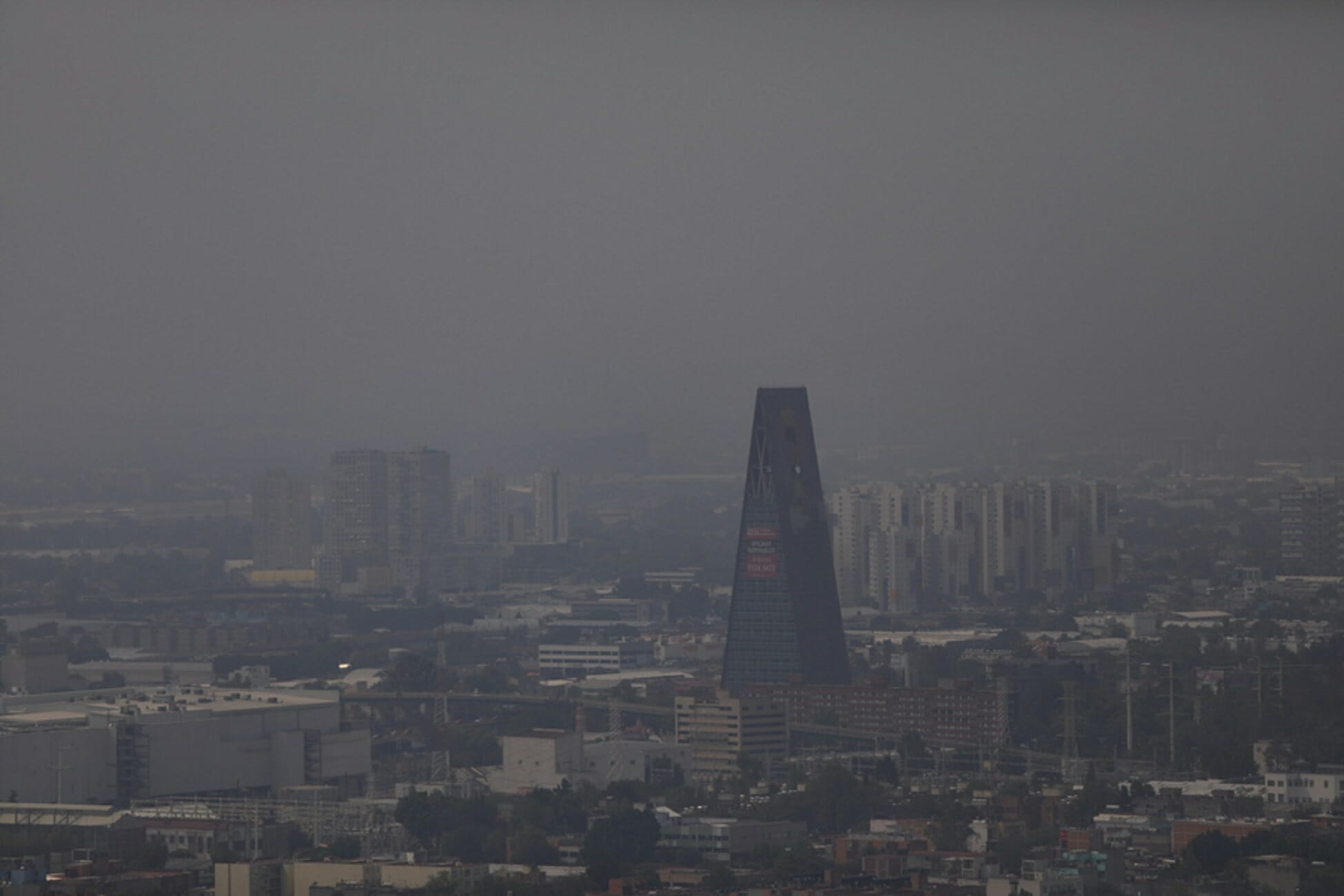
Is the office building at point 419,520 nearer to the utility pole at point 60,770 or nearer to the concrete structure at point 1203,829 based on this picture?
the utility pole at point 60,770

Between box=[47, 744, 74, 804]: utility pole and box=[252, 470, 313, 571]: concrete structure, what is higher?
box=[252, 470, 313, 571]: concrete structure

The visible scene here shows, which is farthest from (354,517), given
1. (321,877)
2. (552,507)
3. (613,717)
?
(321,877)

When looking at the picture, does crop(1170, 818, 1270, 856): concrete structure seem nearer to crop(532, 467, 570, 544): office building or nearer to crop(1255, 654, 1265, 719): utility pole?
crop(1255, 654, 1265, 719): utility pole

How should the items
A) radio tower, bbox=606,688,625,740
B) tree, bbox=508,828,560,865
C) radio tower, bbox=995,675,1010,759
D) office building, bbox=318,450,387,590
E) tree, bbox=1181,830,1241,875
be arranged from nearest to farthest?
tree, bbox=1181,830,1241,875
tree, bbox=508,828,560,865
radio tower, bbox=995,675,1010,759
radio tower, bbox=606,688,625,740
office building, bbox=318,450,387,590

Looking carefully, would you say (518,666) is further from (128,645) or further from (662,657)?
(128,645)

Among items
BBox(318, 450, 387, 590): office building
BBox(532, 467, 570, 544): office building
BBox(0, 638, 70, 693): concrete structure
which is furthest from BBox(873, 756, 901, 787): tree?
BBox(0, 638, 70, 693): concrete structure

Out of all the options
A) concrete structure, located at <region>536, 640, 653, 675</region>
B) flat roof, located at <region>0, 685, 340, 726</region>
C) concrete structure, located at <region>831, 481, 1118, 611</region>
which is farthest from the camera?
concrete structure, located at <region>536, 640, 653, 675</region>

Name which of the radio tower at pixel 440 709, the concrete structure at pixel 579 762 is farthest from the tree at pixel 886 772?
the radio tower at pixel 440 709

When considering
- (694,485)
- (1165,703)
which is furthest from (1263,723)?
(694,485)
